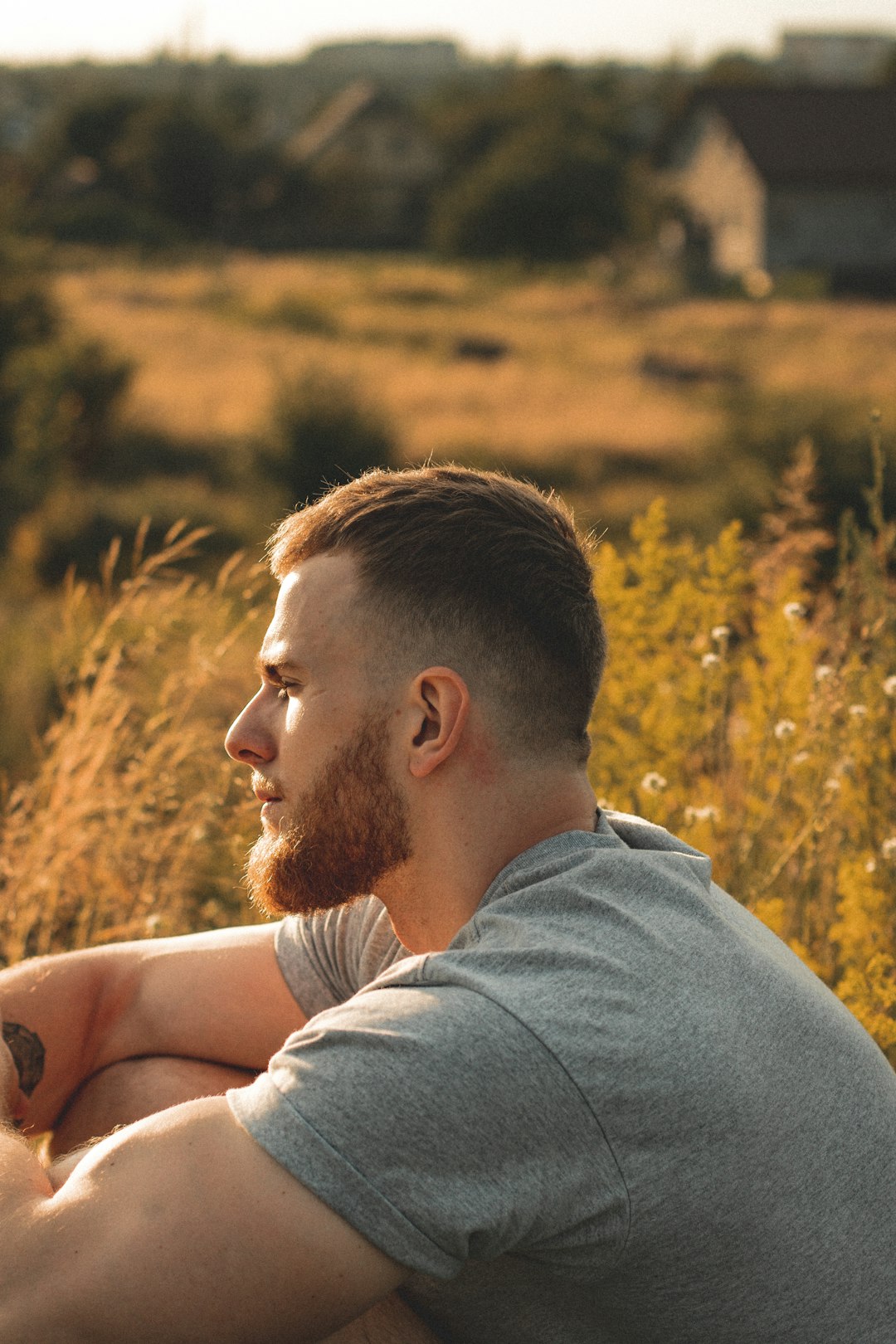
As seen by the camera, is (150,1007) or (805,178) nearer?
(150,1007)

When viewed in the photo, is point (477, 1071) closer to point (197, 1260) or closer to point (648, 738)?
point (197, 1260)

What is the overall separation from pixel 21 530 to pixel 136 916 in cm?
943

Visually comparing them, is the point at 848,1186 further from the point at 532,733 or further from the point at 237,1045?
the point at 237,1045

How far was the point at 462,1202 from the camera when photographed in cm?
140

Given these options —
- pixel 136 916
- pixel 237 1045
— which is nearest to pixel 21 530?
pixel 136 916

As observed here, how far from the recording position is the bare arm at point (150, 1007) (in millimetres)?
2365

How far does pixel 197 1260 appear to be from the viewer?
1397 mm

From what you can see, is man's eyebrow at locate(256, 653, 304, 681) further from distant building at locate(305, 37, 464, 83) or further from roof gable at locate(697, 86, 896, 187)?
distant building at locate(305, 37, 464, 83)

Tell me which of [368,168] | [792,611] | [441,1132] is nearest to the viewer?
[441,1132]

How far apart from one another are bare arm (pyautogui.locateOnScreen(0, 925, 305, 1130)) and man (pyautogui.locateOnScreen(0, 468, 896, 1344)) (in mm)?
322

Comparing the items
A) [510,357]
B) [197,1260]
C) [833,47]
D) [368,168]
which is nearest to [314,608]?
[197,1260]

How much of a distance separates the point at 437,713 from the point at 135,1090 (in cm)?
99

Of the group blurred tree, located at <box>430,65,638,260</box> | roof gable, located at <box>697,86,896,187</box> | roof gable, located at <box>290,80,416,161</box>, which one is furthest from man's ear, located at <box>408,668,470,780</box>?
roof gable, located at <box>290,80,416,161</box>

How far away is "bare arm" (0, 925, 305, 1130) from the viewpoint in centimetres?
237
